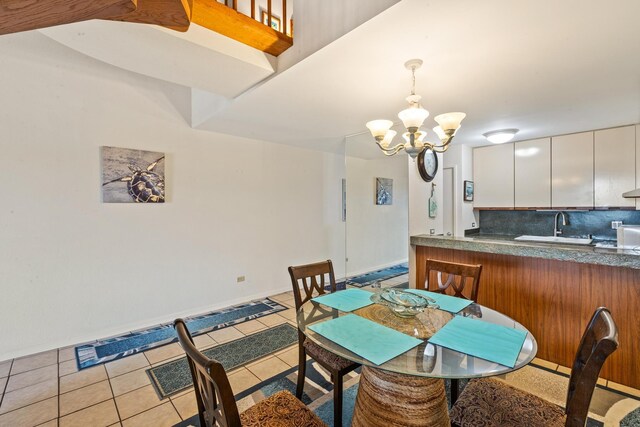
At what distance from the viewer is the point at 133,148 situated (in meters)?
3.14

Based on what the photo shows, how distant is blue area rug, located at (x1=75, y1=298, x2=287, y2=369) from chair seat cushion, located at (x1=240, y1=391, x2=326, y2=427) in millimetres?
2080

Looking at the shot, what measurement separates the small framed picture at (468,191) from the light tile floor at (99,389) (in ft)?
8.29

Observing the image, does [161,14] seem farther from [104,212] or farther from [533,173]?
[533,173]

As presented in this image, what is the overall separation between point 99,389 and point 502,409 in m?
2.68

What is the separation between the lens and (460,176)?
4.38 m

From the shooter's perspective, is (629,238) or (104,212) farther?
(104,212)

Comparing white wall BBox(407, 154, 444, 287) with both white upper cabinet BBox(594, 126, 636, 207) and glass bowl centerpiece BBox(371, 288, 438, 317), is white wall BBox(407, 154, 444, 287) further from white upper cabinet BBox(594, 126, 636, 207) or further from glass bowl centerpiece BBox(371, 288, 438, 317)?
white upper cabinet BBox(594, 126, 636, 207)

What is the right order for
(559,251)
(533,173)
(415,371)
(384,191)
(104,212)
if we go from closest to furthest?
(415,371) → (559,251) → (104,212) → (533,173) → (384,191)

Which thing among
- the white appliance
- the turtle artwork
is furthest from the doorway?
the turtle artwork

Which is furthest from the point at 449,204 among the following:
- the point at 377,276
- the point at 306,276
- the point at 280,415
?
the point at 280,415

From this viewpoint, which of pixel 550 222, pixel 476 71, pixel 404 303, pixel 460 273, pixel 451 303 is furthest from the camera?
pixel 550 222

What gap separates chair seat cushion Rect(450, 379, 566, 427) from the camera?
1.19 meters

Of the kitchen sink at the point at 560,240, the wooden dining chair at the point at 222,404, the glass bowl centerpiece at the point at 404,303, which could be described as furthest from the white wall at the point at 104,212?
the kitchen sink at the point at 560,240

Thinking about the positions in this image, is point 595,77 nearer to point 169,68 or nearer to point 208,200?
point 169,68
